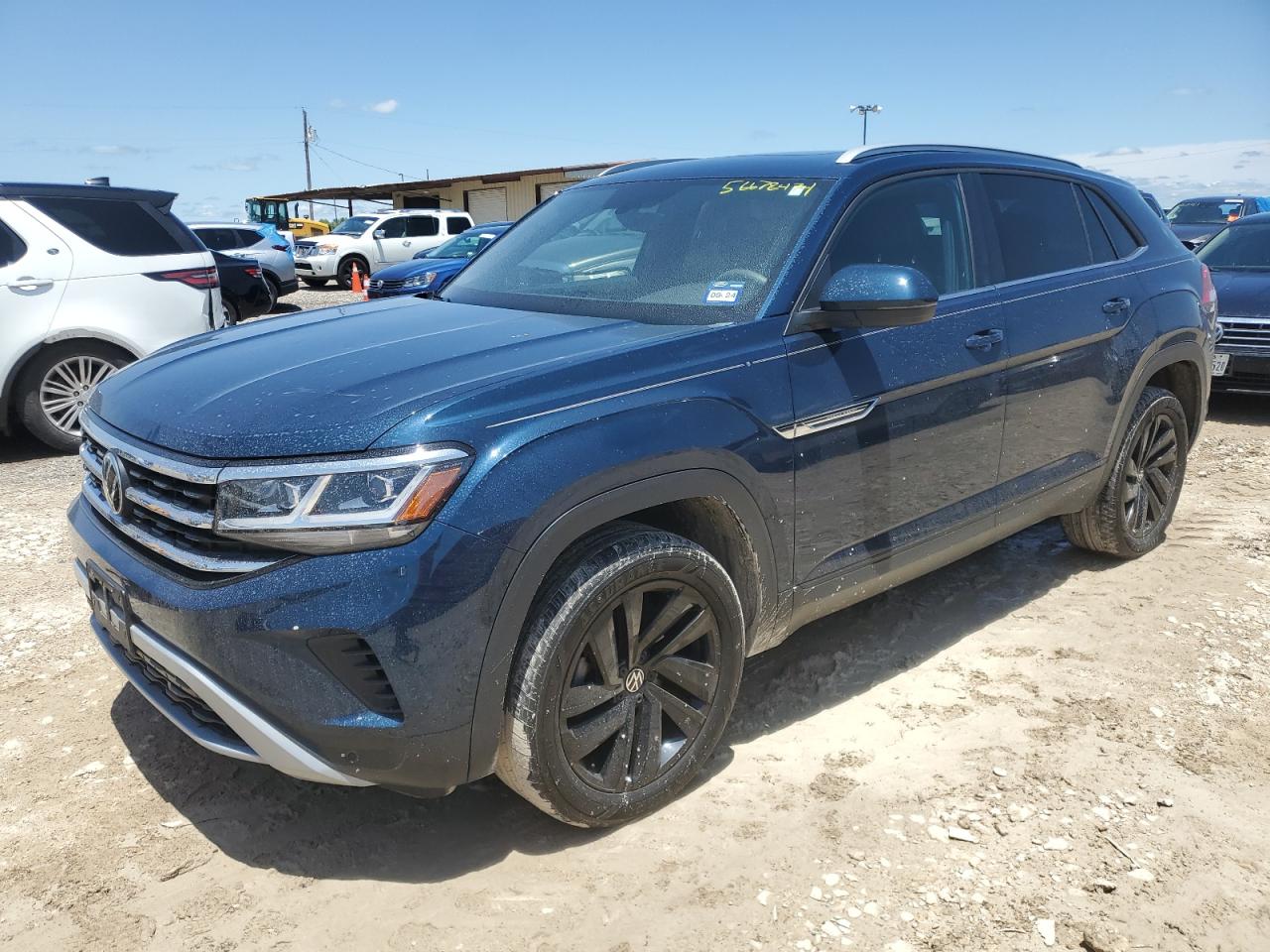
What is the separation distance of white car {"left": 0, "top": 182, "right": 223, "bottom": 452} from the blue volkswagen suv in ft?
12.9

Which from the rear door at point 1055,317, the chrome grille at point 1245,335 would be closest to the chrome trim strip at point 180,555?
the rear door at point 1055,317

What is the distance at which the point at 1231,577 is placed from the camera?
473cm

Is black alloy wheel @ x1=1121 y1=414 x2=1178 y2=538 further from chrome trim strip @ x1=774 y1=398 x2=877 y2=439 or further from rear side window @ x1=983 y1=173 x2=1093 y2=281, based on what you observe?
chrome trim strip @ x1=774 y1=398 x2=877 y2=439

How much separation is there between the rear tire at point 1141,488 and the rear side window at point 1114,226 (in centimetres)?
63

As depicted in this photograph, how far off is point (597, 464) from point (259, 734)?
989mm

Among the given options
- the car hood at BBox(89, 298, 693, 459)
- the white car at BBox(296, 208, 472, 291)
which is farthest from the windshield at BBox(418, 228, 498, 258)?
the car hood at BBox(89, 298, 693, 459)

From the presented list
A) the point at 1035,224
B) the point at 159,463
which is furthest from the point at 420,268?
the point at 159,463

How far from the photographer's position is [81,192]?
6.97 meters

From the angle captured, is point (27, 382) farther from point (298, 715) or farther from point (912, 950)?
point (912, 950)

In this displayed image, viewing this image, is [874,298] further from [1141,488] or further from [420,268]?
[420,268]

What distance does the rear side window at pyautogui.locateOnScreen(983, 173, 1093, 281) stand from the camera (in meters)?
3.89

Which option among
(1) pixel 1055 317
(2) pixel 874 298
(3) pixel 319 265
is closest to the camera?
(2) pixel 874 298

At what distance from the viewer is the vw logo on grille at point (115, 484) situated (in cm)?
268

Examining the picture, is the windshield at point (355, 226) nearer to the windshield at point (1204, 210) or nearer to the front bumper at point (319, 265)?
the front bumper at point (319, 265)
